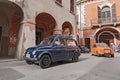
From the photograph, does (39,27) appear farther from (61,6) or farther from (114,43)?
(114,43)

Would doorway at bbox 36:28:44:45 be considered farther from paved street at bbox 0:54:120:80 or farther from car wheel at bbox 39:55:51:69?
car wheel at bbox 39:55:51:69

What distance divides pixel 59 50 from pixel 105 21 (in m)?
19.2

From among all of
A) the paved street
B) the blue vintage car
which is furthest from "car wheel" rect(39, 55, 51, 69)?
the paved street

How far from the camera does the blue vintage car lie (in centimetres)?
785

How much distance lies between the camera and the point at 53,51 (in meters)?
8.48

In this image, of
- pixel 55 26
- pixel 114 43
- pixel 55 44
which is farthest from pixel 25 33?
pixel 114 43

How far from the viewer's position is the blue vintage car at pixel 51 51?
7.85 meters

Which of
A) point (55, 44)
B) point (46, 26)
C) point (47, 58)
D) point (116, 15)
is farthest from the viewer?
point (116, 15)

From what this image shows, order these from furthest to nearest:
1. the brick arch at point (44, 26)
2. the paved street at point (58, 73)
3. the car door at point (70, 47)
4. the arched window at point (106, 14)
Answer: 1. the arched window at point (106, 14)
2. the brick arch at point (44, 26)
3. the car door at point (70, 47)
4. the paved street at point (58, 73)

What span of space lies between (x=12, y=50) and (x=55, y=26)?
470cm

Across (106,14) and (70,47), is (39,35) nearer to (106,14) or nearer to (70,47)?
(70,47)

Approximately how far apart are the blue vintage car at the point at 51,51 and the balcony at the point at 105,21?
16.8m

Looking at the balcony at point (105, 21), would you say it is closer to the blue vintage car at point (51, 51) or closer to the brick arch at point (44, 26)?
the brick arch at point (44, 26)

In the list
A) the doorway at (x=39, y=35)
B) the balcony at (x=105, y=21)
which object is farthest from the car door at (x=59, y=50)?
the balcony at (x=105, y=21)
